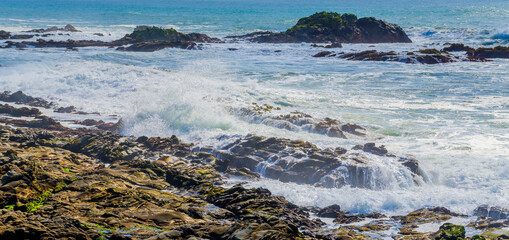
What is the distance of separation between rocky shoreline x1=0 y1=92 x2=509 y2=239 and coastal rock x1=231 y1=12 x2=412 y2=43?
41.9 metres

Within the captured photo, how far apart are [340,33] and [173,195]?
4976 cm

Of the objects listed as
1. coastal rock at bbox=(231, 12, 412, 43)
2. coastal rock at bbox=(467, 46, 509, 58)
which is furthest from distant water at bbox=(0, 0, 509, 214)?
coastal rock at bbox=(231, 12, 412, 43)

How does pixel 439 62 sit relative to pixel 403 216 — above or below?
above

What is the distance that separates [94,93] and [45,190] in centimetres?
1618

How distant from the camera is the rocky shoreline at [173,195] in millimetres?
6883

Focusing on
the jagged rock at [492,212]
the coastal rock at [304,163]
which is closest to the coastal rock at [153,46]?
the coastal rock at [304,163]

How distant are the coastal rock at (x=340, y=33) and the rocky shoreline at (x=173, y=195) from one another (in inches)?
1650

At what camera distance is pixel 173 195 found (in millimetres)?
9703

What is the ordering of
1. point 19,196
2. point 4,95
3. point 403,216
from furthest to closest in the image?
point 4,95 → point 403,216 → point 19,196

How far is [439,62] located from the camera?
3603cm

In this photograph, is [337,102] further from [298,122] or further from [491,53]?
[491,53]

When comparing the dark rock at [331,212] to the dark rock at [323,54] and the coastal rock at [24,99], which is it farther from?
the dark rock at [323,54]

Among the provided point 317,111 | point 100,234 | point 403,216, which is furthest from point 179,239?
point 317,111

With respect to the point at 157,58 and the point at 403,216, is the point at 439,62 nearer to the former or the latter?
the point at 157,58
